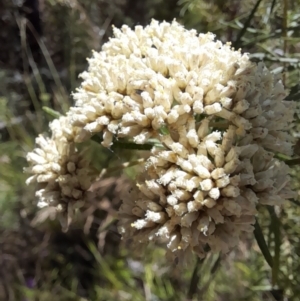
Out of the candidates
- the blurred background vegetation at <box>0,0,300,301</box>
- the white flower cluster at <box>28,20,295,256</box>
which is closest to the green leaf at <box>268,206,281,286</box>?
the white flower cluster at <box>28,20,295,256</box>

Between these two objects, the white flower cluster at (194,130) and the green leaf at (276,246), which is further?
the green leaf at (276,246)

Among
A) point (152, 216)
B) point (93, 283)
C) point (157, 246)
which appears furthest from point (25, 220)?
point (152, 216)

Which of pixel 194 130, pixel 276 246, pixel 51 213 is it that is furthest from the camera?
pixel 51 213

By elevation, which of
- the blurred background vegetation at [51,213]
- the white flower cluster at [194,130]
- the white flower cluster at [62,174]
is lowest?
the blurred background vegetation at [51,213]

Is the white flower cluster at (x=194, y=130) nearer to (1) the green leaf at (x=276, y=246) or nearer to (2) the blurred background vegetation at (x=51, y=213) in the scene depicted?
(1) the green leaf at (x=276, y=246)

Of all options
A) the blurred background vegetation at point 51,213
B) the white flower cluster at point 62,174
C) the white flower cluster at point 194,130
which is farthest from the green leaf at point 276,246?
the blurred background vegetation at point 51,213

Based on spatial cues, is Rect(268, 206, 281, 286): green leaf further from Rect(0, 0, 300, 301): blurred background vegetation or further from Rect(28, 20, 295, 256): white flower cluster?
Rect(0, 0, 300, 301): blurred background vegetation

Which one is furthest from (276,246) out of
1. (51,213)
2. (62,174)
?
(51,213)

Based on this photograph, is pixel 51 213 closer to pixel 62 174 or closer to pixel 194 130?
pixel 62 174

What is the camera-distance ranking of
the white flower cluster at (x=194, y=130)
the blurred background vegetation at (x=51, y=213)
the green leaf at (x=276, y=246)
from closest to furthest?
the white flower cluster at (x=194, y=130) → the green leaf at (x=276, y=246) → the blurred background vegetation at (x=51, y=213)
